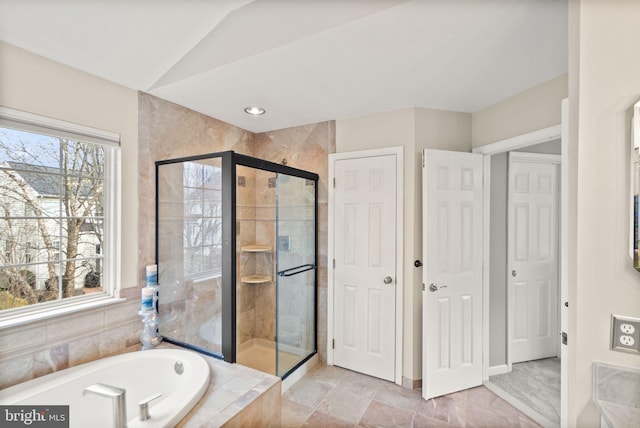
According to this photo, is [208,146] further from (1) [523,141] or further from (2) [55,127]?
(1) [523,141]

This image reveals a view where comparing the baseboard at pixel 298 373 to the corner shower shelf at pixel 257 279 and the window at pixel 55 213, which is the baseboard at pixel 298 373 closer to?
the corner shower shelf at pixel 257 279

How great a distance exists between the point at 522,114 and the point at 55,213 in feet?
10.4

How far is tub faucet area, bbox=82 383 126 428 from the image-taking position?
108 cm

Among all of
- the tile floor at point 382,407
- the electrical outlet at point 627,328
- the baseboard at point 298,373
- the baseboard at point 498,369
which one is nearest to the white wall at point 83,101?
the baseboard at point 298,373

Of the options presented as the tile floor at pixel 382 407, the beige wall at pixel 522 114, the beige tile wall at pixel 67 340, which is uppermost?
the beige wall at pixel 522 114

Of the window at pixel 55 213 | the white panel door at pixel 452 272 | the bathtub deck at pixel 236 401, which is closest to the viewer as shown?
the bathtub deck at pixel 236 401

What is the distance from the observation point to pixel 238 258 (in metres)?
2.22

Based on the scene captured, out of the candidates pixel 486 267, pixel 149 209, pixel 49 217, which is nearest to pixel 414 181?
pixel 486 267

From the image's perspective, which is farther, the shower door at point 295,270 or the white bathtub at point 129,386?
the shower door at point 295,270

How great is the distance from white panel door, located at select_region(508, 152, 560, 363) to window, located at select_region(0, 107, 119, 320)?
3.27m

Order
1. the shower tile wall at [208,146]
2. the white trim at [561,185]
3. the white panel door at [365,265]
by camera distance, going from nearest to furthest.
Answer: the white trim at [561,185] → the shower tile wall at [208,146] → the white panel door at [365,265]

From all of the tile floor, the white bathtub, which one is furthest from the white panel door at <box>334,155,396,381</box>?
the white bathtub

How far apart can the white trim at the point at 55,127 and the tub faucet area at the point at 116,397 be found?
1451 mm

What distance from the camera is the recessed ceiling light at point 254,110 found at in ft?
7.90
